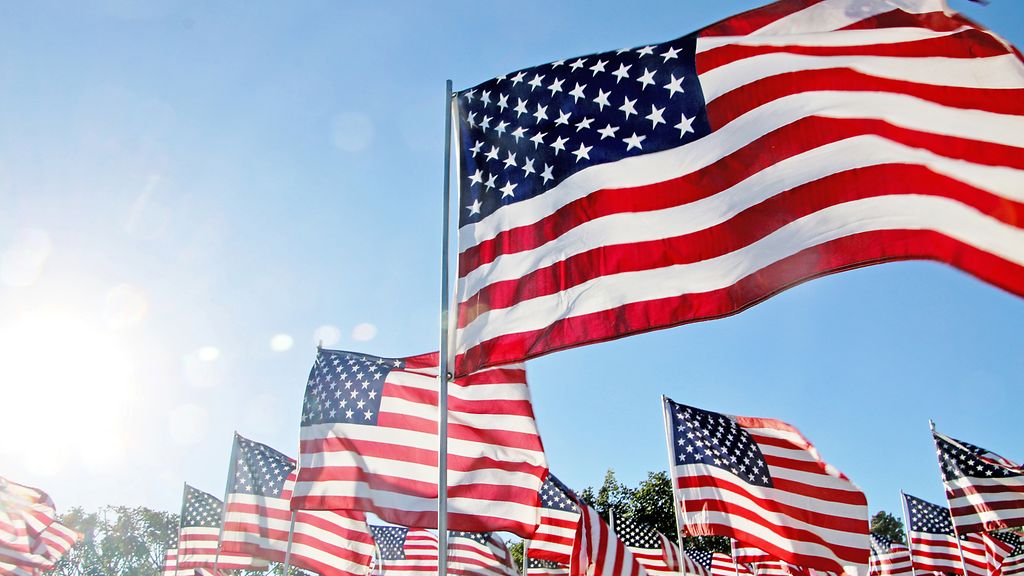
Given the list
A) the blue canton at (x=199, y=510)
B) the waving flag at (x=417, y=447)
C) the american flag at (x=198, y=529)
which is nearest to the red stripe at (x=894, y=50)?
the waving flag at (x=417, y=447)

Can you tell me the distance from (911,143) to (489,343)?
132 inches

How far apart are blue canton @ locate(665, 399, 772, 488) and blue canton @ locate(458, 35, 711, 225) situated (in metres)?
8.43

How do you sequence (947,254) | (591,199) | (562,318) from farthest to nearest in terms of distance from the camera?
(591,199), (562,318), (947,254)

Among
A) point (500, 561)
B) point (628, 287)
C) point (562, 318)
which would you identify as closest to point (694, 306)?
point (628, 287)

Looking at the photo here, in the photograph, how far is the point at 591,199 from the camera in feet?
21.5

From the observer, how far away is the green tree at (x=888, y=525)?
75931mm

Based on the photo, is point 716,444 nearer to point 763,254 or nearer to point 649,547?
point 763,254

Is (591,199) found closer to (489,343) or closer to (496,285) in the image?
(496,285)

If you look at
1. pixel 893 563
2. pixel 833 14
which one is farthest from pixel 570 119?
pixel 893 563

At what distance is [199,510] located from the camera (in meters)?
22.0

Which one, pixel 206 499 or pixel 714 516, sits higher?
pixel 206 499

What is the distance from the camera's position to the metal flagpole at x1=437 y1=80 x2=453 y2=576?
5457mm

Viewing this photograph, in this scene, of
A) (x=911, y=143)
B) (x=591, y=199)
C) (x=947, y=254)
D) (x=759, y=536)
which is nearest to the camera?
(x=947, y=254)

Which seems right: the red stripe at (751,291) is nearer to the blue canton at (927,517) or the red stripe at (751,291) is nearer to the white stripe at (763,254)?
the white stripe at (763,254)
